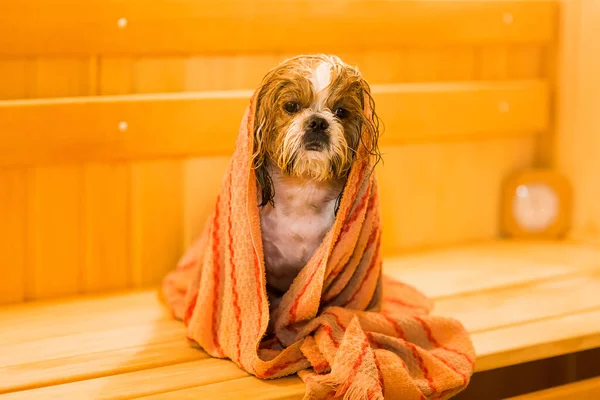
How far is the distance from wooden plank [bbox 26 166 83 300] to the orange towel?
441 mm

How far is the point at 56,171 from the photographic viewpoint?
7.10 feet

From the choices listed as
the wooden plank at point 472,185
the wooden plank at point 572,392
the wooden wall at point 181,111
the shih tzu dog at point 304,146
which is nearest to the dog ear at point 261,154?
the shih tzu dog at point 304,146

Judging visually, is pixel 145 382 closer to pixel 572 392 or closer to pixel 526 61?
pixel 572 392

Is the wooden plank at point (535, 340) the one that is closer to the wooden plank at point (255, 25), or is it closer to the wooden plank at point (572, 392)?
the wooden plank at point (572, 392)

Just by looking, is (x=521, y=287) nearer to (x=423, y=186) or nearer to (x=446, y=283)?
(x=446, y=283)

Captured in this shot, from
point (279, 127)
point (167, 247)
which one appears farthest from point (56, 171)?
point (279, 127)

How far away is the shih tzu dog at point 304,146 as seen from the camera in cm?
173

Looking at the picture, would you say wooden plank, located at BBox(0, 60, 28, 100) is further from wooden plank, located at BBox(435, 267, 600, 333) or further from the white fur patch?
wooden plank, located at BBox(435, 267, 600, 333)

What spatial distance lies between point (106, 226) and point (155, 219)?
135 mm

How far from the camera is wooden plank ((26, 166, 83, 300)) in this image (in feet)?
7.07

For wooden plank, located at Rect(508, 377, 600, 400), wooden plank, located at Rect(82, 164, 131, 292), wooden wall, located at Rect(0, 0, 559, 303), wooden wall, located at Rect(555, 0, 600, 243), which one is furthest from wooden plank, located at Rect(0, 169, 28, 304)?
wooden wall, located at Rect(555, 0, 600, 243)

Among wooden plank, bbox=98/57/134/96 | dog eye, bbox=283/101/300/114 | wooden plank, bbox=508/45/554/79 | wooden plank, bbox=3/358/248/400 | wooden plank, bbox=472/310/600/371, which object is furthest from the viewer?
wooden plank, bbox=508/45/554/79

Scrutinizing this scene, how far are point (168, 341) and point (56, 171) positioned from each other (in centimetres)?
56

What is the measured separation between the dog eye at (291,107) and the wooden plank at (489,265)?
0.76 m
